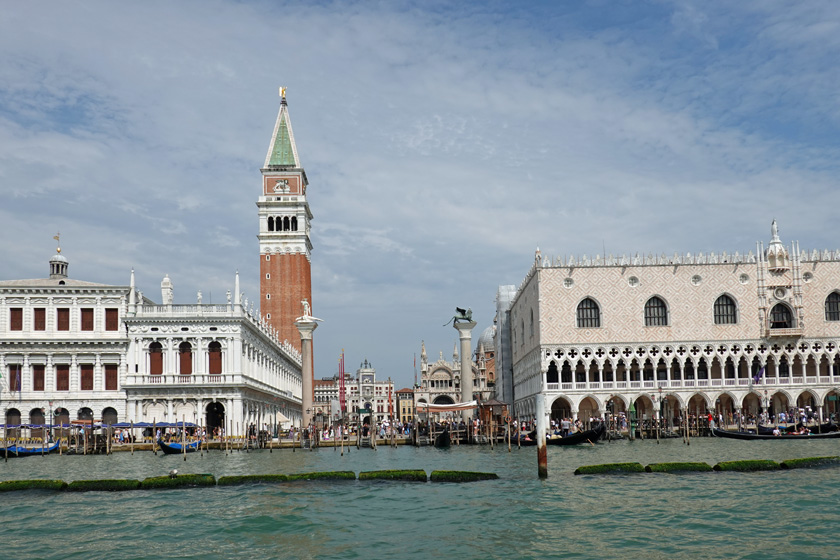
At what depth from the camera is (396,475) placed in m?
22.5

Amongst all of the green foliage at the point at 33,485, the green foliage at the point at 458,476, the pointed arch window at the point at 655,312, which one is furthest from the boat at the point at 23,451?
the pointed arch window at the point at 655,312

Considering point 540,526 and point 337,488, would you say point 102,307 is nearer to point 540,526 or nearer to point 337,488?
point 337,488

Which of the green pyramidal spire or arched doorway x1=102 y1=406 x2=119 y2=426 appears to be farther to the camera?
the green pyramidal spire

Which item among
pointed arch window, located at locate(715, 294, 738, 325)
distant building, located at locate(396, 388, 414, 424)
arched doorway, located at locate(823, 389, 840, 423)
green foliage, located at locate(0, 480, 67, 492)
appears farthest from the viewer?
distant building, located at locate(396, 388, 414, 424)

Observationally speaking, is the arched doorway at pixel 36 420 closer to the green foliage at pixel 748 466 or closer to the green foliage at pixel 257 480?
the green foliage at pixel 257 480

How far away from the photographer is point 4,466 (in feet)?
104

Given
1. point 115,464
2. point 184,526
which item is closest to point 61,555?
point 184,526

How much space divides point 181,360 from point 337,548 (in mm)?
30673

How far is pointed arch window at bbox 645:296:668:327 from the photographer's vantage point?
164ft

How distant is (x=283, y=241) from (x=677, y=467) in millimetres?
45832

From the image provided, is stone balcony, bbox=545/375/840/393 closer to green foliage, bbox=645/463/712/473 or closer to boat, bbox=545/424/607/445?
boat, bbox=545/424/607/445

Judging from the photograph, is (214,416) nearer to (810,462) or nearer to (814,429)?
(814,429)

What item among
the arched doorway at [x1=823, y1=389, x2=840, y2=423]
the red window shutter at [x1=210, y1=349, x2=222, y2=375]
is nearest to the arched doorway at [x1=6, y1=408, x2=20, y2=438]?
the red window shutter at [x1=210, y1=349, x2=222, y2=375]

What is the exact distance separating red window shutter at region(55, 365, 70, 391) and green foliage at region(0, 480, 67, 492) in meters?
24.0
